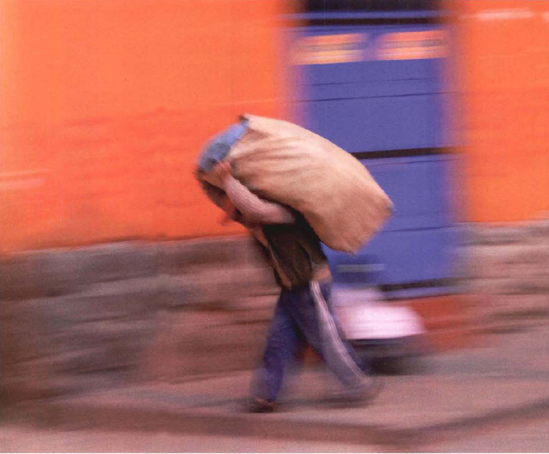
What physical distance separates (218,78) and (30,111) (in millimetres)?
1047

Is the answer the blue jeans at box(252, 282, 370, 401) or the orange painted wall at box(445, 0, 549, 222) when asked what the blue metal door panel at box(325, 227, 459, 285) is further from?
the blue jeans at box(252, 282, 370, 401)

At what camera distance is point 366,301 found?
4.71 metres

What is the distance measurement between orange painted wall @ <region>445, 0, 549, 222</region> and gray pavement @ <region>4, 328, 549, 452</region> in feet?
3.25

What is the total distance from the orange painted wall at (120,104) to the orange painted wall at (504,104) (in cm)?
121

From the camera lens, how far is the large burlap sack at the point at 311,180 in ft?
12.8

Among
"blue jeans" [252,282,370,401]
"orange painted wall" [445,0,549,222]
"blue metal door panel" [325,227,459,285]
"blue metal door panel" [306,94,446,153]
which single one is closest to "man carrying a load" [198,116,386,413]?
"blue jeans" [252,282,370,401]

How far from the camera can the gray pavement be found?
4012mm

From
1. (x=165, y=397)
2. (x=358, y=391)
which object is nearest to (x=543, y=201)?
(x=358, y=391)

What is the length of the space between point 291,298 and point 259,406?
58 cm

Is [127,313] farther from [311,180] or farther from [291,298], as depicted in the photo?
[311,180]

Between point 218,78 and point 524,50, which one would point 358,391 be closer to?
point 218,78

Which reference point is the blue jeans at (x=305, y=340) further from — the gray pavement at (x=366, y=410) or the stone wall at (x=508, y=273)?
the stone wall at (x=508, y=273)

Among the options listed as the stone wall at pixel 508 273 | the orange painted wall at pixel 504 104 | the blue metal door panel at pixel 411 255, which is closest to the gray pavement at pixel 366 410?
the stone wall at pixel 508 273

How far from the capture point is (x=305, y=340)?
4281 mm
